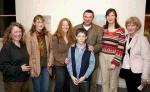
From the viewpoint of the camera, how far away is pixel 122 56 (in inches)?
120

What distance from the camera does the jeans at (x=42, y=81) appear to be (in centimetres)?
330

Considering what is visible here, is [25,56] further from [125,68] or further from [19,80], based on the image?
[125,68]

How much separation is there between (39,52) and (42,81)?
488 millimetres

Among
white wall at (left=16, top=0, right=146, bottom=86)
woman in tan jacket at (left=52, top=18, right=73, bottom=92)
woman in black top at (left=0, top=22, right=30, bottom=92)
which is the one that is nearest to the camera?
woman in black top at (left=0, top=22, right=30, bottom=92)

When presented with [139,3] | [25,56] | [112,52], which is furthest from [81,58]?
[139,3]

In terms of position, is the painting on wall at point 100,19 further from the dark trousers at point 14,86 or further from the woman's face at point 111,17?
the dark trousers at point 14,86

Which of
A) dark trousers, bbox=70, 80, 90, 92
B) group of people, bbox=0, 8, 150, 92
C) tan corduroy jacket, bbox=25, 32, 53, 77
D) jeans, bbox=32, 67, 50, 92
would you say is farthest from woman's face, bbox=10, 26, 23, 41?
dark trousers, bbox=70, 80, 90, 92

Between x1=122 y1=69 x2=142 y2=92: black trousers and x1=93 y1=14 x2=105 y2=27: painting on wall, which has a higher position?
x1=93 y1=14 x2=105 y2=27: painting on wall

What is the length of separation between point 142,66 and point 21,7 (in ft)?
9.40

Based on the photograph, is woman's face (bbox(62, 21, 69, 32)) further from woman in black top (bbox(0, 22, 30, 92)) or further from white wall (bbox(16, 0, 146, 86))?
white wall (bbox(16, 0, 146, 86))

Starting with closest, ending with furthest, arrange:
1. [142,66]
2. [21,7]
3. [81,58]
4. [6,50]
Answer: [6,50] → [142,66] → [81,58] → [21,7]

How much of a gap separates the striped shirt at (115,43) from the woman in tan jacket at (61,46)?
524 mm

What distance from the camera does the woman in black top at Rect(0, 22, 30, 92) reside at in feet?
8.40

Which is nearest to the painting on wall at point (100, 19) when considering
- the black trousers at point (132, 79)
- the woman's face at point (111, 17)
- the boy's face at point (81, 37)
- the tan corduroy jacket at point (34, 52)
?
the woman's face at point (111, 17)
